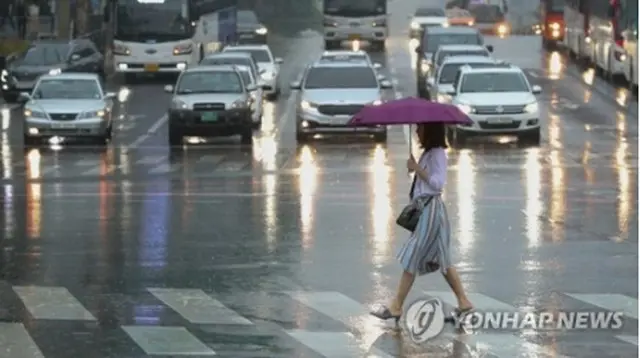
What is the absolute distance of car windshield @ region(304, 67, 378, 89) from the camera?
3425 cm

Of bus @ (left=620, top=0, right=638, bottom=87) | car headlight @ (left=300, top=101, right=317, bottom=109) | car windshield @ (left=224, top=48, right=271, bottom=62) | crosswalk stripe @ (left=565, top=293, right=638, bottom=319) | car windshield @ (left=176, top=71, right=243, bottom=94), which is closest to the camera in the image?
crosswalk stripe @ (left=565, top=293, right=638, bottom=319)

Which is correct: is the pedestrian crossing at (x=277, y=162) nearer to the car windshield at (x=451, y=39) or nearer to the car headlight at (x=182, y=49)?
the car windshield at (x=451, y=39)

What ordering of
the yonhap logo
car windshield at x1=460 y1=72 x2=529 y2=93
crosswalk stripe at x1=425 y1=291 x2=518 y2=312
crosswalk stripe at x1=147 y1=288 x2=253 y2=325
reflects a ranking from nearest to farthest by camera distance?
the yonhap logo → crosswalk stripe at x1=147 y1=288 x2=253 y2=325 → crosswalk stripe at x1=425 y1=291 x2=518 y2=312 → car windshield at x1=460 y1=72 x2=529 y2=93

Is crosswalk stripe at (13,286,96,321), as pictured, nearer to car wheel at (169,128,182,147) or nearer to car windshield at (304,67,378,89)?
car wheel at (169,128,182,147)

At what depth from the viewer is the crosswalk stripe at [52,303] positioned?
12734mm

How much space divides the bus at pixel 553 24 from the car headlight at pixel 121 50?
795 inches

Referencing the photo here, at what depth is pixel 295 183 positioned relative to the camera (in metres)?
24.3

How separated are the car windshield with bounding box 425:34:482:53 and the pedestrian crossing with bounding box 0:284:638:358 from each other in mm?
36048

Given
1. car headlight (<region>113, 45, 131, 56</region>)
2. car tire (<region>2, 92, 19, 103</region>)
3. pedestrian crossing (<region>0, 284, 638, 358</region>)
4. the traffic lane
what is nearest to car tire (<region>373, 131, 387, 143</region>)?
the traffic lane

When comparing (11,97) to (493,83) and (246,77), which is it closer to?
(246,77)

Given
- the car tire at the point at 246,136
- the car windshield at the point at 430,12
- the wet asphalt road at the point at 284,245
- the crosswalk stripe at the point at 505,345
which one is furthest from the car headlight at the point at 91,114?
the car windshield at the point at 430,12

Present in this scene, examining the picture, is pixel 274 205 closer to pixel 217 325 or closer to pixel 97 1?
pixel 217 325

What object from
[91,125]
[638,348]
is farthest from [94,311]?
[91,125]

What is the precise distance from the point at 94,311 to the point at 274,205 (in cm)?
812
